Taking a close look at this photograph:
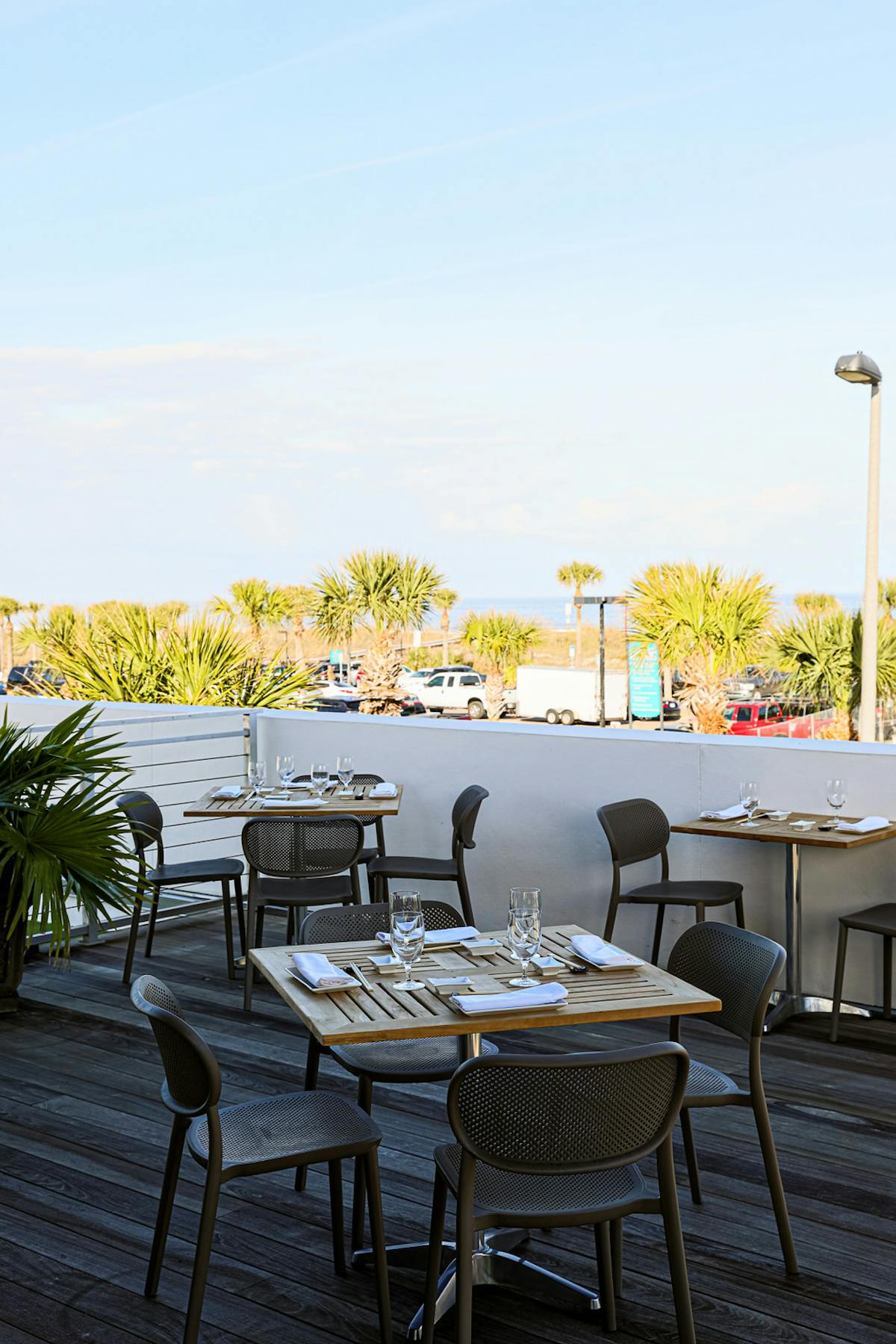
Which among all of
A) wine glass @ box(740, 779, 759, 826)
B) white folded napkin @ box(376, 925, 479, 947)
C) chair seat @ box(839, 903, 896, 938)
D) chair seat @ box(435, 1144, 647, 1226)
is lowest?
chair seat @ box(435, 1144, 647, 1226)

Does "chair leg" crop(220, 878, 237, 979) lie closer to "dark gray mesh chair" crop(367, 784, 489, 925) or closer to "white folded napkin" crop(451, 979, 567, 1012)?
"dark gray mesh chair" crop(367, 784, 489, 925)

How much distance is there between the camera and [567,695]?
41.0 meters

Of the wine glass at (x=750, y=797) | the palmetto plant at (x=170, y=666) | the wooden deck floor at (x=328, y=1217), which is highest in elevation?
the palmetto plant at (x=170, y=666)

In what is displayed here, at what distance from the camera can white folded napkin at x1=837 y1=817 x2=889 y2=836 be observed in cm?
480

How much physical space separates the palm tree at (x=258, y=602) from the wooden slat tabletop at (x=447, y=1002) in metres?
27.0

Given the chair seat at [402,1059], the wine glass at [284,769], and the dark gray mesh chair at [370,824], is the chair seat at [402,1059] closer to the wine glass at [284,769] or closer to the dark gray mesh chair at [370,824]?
the dark gray mesh chair at [370,824]

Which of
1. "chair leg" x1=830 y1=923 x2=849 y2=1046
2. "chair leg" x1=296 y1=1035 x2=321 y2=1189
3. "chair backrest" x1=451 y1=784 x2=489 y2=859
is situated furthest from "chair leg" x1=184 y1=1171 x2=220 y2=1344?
"chair backrest" x1=451 y1=784 x2=489 y2=859

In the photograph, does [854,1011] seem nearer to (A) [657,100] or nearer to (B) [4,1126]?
(B) [4,1126]

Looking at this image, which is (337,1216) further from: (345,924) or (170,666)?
(170,666)

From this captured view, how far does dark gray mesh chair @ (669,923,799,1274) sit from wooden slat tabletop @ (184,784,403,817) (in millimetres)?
2435

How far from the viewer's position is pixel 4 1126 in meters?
3.81

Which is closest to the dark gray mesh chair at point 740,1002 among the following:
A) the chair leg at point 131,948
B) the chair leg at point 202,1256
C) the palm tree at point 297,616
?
the chair leg at point 202,1256

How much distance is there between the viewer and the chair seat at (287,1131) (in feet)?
8.20

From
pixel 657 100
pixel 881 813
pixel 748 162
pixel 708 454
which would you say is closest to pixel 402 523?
pixel 708 454
